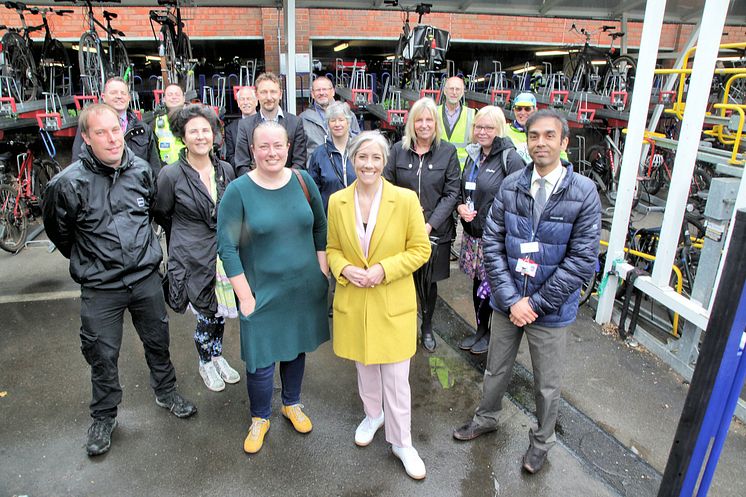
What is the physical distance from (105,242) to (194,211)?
1.62 ft

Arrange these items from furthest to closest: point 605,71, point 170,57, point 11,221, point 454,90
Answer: point 605,71, point 170,57, point 11,221, point 454,90

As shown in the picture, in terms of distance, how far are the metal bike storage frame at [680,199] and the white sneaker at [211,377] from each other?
307cm

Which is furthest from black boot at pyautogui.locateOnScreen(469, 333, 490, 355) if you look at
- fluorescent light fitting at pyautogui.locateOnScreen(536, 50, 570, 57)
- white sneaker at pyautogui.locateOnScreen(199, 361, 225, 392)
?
fluorescent light fitting at pyautogui.locateOnScreen(536, 50, 570, 57)

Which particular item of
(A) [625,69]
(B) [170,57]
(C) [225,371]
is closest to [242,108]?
(C) [225,371]

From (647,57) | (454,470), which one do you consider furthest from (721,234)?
(454,470)

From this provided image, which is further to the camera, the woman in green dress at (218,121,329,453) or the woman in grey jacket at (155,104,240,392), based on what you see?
the woman in grey jacket at (155,104,240,392)

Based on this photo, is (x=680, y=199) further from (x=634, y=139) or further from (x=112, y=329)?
(x=112, y=329)

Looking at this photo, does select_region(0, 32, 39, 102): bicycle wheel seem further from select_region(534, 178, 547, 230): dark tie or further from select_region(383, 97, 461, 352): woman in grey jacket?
select_region(534, 178, 547, 230): dark tie

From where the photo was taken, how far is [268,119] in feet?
12.7

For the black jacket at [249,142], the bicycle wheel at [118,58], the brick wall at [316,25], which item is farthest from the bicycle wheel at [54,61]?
the black jacket at [249,142]

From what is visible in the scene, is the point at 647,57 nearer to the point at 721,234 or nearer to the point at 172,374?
the point at 721,234

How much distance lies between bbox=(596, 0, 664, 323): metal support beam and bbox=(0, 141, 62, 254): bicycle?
19.8 ft

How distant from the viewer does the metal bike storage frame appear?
304cm

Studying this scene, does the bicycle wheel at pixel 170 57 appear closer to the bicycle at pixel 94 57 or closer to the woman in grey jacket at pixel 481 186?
the bicycle at pixel 94 57
